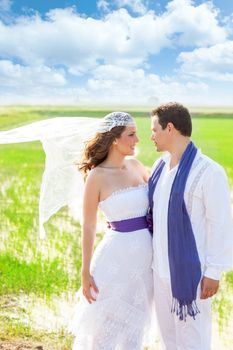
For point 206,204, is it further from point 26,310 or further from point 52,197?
point 26,310

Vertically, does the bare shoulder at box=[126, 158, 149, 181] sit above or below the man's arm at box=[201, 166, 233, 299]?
above

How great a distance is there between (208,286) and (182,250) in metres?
0.21

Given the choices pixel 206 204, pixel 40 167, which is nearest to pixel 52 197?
pixel 206 204

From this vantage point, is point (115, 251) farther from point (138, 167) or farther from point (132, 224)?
point (138, 167)

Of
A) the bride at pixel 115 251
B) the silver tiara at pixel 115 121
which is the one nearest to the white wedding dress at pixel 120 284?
the bride at pixel 115 251

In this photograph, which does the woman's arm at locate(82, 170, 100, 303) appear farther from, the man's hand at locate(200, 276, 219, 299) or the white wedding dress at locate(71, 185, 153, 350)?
the man's hand at locate(200, 276, 219, 299)

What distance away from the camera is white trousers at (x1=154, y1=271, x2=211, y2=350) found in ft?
9.95

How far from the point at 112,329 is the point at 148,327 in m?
0.21

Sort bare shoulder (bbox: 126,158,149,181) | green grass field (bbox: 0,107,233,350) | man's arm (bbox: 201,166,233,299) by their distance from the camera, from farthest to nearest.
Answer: green grass field (bbox: 0,107,233,350) < bare shoulder (bbox: 126,158,149,181) < man's arm (bbox: 201,166,233,299)

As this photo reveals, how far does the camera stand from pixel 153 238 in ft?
10.1

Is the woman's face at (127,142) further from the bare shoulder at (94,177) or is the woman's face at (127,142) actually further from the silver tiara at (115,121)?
the bare shoulder at (94,177)

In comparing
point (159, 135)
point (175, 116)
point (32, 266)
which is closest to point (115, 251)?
point (159, 135)

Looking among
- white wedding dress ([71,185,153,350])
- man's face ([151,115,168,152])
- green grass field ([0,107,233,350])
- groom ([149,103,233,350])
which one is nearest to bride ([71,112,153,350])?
white wedding dress ([71,185,153,350])

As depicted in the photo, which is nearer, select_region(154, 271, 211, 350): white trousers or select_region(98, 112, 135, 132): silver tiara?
select_region(154, 271, 211, 350): white trousers
